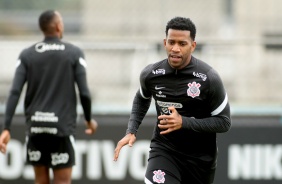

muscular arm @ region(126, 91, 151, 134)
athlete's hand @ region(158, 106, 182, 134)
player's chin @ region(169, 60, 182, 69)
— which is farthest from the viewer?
muscular arm @ region(126, 91, 151, 134)

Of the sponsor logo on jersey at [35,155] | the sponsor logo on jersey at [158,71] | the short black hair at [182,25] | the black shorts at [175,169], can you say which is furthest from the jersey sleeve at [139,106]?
the sponsor logo on jersey at [35,155]

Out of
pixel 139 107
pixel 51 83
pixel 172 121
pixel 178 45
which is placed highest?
pixel 178 45

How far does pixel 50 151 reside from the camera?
25.3 ft

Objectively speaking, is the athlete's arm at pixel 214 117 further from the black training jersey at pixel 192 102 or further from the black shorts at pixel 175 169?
the black shorts at pixel 175 169

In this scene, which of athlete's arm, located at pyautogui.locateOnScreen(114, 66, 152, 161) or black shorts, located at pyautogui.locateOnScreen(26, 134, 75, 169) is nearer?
athlete's arm, located at pyautogui.locateOnScreen(114, 66, 152, 161)

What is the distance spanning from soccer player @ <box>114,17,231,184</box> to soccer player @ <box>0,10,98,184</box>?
5.31ft

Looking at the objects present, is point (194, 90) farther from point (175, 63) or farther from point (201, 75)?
point (175, 63)

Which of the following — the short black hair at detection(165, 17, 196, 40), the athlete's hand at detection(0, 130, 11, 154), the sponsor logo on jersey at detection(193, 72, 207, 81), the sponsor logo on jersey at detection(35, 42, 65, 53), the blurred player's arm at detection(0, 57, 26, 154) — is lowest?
the athlete's hand at detection(0, 130, 11, 154)

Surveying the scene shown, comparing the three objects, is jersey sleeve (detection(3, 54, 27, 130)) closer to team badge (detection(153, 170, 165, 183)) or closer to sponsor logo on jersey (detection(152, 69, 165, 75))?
sponsor logo on jersey (detection(152, 69, 165, 75))

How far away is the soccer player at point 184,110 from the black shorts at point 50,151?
1682mm

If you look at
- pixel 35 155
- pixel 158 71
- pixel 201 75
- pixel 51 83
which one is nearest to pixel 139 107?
pixel 158 71

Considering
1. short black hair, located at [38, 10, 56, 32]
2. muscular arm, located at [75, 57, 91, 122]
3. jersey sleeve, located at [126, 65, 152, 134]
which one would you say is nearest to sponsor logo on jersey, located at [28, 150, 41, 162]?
muscular arm, located at [75, 57, 91, 122]

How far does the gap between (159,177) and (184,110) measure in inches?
22.6

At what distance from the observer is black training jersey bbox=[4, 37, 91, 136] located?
25.1 ft
